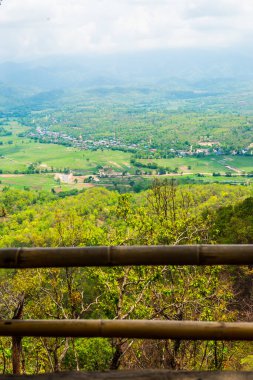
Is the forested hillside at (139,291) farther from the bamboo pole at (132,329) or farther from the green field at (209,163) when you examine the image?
the green field at (209,163)

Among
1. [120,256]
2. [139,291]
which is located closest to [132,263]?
[120,256]

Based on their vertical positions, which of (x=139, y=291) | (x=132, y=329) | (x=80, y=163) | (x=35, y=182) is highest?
(x=132, y=329)

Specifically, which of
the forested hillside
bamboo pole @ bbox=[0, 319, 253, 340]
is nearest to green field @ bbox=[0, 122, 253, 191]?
the forested hillside

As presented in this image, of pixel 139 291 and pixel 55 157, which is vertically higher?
pixel 139 291

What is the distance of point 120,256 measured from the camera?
2.63 meters

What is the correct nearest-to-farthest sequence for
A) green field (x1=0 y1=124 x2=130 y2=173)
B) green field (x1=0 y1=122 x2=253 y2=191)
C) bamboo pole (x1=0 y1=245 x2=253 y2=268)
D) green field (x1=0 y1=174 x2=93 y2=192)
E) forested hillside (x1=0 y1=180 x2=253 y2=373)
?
bamboo pole (x1=0 y1=245 x2=253 y2=268) → forested hillside (x1=0 y1=180 x2=253 y2=373) → green field (x1=0 y1=174 x2=93 y2=192) → green field (x1=0 y1=122 x2=253 y2=191) → green field (x1=0 y1=124 x2=130 y2=173)

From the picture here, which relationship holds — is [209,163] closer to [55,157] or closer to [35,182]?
[35,182]

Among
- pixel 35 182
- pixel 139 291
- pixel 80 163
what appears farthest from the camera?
pixel 80 163

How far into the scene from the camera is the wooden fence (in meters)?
2.59

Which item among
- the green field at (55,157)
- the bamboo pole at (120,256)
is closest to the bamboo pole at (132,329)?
the bamboo pole at (120,256)

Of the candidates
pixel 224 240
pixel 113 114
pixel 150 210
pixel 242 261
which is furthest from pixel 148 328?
pixel 113 114

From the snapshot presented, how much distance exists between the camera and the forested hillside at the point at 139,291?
250 inches

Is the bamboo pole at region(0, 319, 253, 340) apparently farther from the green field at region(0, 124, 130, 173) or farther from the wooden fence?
the green field at region(0, 124, 130, 173)

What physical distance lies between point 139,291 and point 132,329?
175 inches
